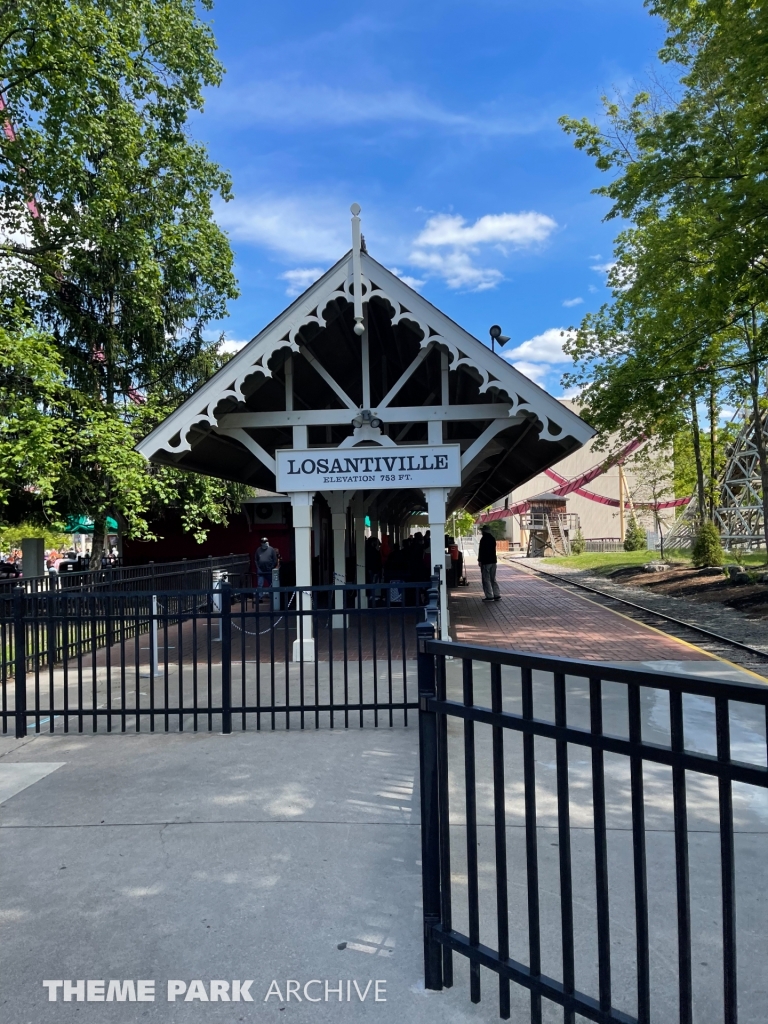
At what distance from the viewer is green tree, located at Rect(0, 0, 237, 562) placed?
17766mm

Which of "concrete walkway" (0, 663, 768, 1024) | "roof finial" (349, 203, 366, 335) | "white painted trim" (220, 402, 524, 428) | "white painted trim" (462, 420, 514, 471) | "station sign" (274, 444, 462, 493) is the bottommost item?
"concrete walkway" (0, 663, 768, 1024)

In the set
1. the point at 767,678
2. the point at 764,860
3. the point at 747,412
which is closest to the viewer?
the point at 764,860

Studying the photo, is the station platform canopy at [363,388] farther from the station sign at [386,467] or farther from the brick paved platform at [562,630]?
the brick paved platform at [562,630]

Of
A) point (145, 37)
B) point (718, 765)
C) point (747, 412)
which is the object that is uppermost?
point (145, 37)

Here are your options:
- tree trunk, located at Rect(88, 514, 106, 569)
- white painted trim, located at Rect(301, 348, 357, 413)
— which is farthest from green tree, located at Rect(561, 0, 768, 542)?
tree trunk, located at Rect(88, 514, 106, 569)

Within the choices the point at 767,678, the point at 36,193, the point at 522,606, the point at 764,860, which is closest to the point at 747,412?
the point at 522,606

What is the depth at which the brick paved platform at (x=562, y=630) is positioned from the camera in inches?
409

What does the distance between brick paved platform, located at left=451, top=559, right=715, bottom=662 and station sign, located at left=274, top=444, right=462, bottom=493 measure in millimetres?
2660

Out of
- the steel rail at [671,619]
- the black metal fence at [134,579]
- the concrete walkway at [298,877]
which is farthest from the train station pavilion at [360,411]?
the concrete walkway at [298,877]

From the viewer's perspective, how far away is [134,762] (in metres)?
5.80

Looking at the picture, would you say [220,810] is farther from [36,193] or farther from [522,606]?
[36,193]

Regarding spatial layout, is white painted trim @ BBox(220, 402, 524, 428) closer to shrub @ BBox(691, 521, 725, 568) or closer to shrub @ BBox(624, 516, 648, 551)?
shrub @ BBox(691, 521, 725, 568)

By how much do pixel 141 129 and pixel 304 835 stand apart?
2301 centimetres

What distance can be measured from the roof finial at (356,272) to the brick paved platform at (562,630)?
506 cm
